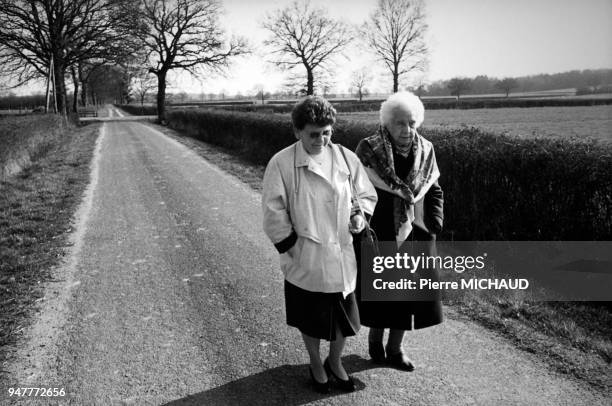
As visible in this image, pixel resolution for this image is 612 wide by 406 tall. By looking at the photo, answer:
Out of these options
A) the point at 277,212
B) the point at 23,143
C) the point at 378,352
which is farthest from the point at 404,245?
the point at 23,143

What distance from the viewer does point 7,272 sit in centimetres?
519

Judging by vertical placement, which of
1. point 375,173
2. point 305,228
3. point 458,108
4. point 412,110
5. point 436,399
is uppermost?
point 458,108

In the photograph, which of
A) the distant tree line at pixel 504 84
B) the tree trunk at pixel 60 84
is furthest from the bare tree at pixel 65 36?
the distant tree line at pixel 504 84

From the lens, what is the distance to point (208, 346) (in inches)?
145

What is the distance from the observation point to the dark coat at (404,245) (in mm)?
3209

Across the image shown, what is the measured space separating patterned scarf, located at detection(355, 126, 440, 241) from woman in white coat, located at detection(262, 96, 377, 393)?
0.21m

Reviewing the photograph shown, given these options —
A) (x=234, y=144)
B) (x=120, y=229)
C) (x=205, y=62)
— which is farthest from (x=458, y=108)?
(x=120, y=229)

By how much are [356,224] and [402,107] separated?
2.73ft

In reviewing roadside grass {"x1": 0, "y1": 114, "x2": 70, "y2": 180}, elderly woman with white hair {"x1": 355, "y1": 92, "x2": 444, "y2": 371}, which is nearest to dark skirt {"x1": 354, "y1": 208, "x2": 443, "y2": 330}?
elderly woman with white hair {"x1": 355, "y1": 92, "x2": 444, "y2": 371}

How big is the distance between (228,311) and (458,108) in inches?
2128

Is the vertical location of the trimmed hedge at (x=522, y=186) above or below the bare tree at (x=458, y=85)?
below

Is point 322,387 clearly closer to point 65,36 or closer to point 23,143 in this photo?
point 23,143

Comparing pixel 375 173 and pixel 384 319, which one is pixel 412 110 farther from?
pixel 384 319

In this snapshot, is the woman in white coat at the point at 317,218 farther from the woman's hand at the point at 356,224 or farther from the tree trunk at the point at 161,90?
the tree trunk at the point at 161,90
